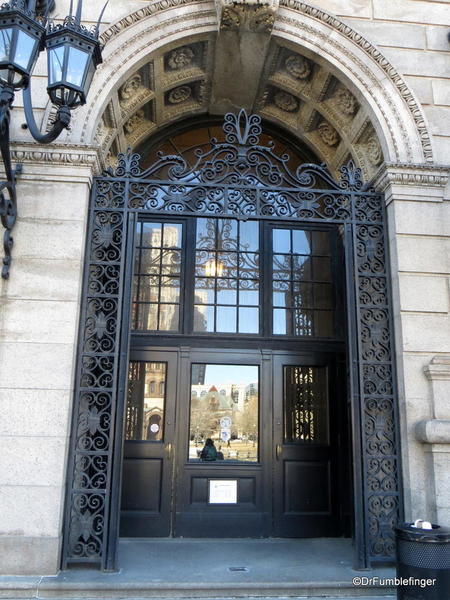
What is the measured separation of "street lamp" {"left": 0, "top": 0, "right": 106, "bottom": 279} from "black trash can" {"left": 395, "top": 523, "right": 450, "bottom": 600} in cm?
548

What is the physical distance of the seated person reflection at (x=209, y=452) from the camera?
8492 mm

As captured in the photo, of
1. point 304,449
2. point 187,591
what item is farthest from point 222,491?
point 187,591

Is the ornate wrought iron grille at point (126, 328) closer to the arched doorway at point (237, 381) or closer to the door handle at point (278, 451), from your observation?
the arched doorway at point (237, 381)

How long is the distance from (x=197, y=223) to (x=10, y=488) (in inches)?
204

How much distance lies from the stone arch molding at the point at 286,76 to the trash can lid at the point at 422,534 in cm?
478

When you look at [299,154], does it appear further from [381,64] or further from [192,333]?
[192,333]

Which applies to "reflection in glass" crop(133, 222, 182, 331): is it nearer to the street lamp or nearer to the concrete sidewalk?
the street lamp

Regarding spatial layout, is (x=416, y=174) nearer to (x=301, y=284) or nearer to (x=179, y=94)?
(x=301, y=284)

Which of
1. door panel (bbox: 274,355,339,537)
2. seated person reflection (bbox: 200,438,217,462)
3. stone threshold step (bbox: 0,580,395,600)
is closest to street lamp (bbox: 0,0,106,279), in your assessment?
stone threshold step (bbox: 0,580,395,600)

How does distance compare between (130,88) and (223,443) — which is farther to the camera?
(223,443)

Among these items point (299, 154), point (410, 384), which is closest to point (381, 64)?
point (299, 154)

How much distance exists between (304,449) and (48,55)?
22.0 feet

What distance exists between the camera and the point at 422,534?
16.5 feet

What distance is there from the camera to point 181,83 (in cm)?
870
